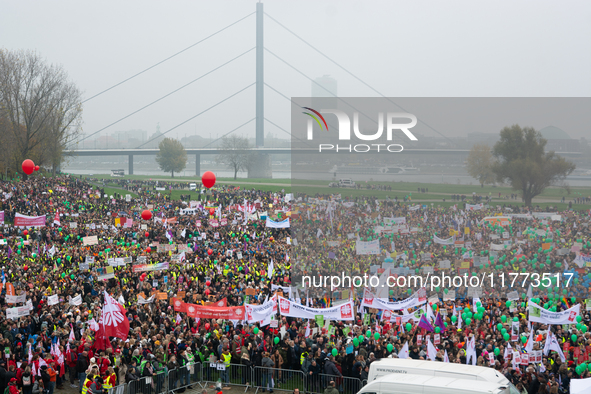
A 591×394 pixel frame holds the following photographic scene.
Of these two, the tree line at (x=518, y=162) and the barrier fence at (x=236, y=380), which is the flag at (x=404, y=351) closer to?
the barrier fence at (x=236, y=380)

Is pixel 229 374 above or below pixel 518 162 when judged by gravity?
below

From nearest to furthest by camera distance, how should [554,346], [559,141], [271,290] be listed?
[554,346] → [271,290] → [559,141]

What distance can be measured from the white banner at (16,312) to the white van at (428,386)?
11182 mm

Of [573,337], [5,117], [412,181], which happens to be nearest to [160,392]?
[573,337]

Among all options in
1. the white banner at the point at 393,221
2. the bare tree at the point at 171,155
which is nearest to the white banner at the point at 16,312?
the white banner at the point at 393,221

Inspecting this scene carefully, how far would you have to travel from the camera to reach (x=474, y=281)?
76.0 feet

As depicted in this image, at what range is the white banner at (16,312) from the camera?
16234mm

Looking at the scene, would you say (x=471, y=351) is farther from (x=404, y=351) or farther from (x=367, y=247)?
(x=367, y=247)

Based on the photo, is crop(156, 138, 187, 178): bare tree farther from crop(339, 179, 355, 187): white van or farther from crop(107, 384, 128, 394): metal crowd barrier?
crop(107, 384, 128, 394): metal crowd barrier

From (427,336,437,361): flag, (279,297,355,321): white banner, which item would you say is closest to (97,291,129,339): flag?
(279,297,355,321): white banner

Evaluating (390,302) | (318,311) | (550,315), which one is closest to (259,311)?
(318,311)

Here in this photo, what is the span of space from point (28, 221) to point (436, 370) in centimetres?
2479

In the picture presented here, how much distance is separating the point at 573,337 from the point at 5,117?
149 feet

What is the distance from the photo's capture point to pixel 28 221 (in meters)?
Answer: 28.9
